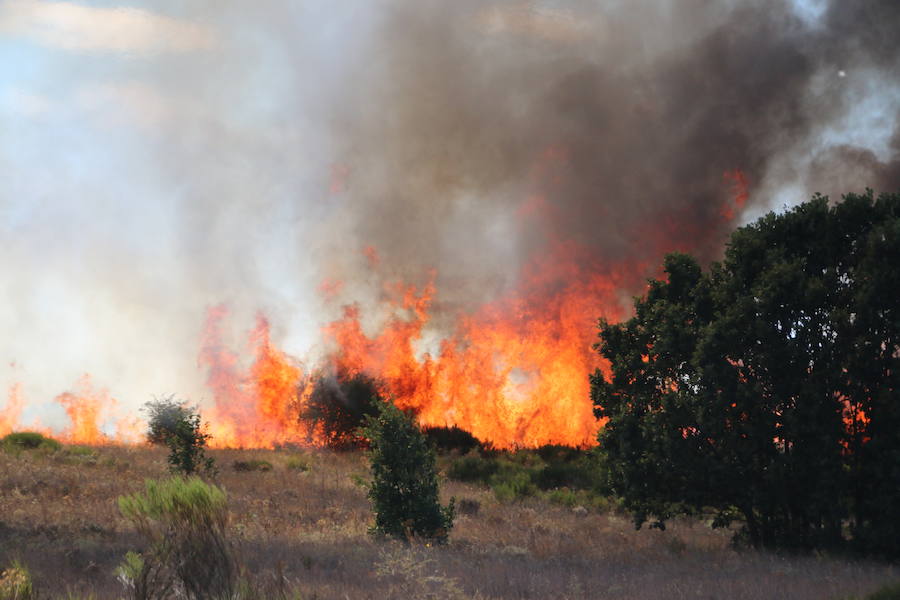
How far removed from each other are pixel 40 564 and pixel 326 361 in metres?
43.7

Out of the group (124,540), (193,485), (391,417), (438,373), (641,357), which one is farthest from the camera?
(438,373)

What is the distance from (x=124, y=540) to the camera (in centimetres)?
1784

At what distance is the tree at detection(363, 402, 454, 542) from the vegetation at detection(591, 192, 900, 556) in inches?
209

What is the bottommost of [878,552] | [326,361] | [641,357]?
[878,552]

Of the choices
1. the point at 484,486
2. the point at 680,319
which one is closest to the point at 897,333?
the point at 680,319

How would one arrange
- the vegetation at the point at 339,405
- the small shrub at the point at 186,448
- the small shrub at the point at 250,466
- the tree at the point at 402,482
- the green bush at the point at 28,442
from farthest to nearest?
the vegetation at the point at 339,405
the green bush at the point at 28,442
the small shrub at the point at 250,466
the small shrub at the point at 186,448
the tree at the point at 402,482

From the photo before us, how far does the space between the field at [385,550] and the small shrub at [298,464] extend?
3.66m

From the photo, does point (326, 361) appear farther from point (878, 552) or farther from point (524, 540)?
point (878, 552)

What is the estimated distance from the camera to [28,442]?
1544 inches

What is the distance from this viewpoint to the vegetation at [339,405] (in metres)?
55.8

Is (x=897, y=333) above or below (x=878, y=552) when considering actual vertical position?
above

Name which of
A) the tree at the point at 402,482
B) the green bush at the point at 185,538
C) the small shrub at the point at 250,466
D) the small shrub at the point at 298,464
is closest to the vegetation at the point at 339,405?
the small shrub at the point at 298,464

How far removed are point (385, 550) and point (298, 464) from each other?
22.8 meters

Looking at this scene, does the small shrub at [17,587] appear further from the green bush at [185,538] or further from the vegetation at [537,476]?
the vegetation at [537,476]
